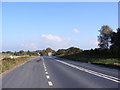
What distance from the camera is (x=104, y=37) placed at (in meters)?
89.2

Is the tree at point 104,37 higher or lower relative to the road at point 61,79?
higher

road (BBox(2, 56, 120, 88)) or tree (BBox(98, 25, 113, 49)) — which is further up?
tree (BBox(98, 25, 113, 49))

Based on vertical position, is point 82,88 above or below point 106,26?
below

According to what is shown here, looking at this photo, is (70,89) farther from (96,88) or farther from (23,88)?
(23,88)

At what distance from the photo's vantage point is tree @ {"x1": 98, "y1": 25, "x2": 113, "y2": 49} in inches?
3450

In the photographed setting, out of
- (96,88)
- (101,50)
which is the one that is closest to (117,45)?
(101,50)

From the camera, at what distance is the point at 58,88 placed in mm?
11688

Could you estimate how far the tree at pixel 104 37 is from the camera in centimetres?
8762

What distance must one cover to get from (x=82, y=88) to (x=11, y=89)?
3.04 meters

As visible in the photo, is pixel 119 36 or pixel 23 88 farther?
pixel 119 36

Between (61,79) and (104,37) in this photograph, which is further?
(104,37)

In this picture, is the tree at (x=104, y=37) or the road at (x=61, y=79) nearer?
the road at (x=61, y=79)

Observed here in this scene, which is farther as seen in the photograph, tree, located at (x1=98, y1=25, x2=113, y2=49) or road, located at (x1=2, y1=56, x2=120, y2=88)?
tree, located at (x1=98, y1=25, x2=113, y2=49)

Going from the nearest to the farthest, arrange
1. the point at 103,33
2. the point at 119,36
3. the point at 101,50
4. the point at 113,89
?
the point at 113,89, the point at 119,36, the point at 101,50, the point at 103,33
